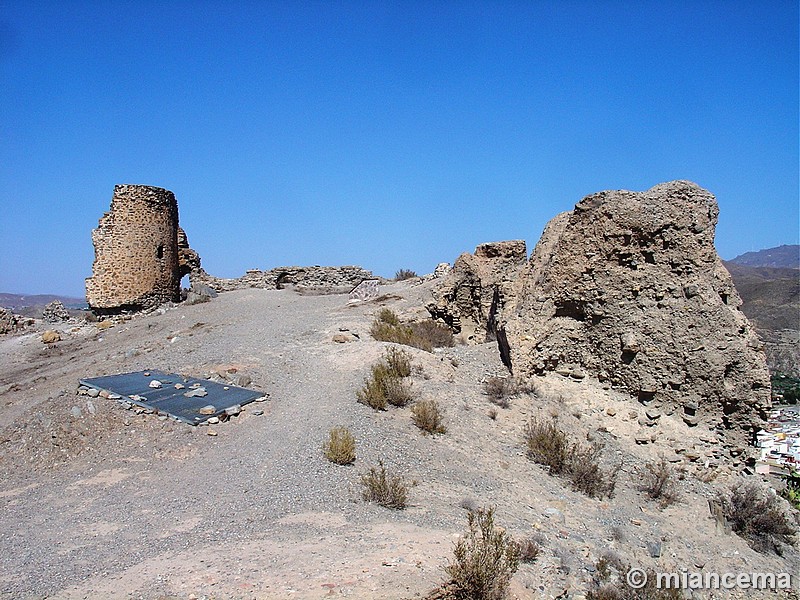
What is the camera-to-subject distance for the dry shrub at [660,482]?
643 cm

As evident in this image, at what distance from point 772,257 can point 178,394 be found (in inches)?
5362

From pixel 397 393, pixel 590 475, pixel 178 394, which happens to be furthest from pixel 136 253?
pixel 590 475

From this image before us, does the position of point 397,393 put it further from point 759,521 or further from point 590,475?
point 759,521

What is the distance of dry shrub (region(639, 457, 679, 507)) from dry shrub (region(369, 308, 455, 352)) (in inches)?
198

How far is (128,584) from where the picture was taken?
398 centimetres

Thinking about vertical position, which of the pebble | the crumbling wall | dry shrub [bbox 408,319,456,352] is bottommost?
the pebble

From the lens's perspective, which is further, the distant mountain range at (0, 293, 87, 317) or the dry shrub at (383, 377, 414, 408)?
the distant mountain range at (0, 293, 87, 317)

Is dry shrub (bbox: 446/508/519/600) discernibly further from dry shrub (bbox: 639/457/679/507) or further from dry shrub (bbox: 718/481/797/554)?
dry shrub (bbox: 718/481/797/554)

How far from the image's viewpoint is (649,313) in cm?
785

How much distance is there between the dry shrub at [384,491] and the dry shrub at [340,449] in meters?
0.59

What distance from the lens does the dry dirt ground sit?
418cm

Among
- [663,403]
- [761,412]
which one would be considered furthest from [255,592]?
[761,412]

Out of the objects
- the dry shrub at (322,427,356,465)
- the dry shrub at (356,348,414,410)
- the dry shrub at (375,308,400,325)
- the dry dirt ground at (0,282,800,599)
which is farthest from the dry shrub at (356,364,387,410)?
the dry shrub at (375,308,400,325)

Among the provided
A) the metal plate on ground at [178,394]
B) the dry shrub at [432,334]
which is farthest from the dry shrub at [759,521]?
the metal plate on ground at [178,394]
